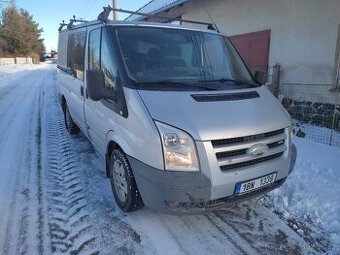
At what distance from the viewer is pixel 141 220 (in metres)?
3.74

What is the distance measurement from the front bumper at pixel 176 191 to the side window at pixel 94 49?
1703mm

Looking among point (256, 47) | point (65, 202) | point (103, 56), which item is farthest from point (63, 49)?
point (256, 47)

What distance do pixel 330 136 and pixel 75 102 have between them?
4912 mm

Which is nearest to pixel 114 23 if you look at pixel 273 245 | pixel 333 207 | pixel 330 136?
pixel 273 245

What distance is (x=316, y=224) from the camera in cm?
364

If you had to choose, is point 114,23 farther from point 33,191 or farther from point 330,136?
point 330,136

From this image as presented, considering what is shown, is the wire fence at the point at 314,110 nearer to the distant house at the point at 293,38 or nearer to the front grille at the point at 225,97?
the distant house at the point at 293,38

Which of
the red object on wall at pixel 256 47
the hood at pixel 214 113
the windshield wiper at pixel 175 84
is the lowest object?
the hood at pixel 214 113

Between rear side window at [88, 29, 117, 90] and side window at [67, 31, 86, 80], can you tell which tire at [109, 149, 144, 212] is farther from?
side window at [67, 31, 86, 80]

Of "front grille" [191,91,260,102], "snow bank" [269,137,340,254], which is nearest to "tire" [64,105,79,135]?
"front grille" [191,91,260,102]

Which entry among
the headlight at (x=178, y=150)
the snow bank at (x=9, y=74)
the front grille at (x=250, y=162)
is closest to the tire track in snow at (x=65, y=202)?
the headlight at (x=178, y=150)

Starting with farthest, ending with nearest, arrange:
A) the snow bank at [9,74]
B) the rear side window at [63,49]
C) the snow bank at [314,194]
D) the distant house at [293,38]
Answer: the snow bank at [9,74] → the distant house at [293,38] → the rear side window at [63,49] → the snow bank at [314,194]

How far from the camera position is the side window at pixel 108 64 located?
3.78m

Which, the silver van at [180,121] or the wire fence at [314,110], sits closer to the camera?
the silver van at [180,121]
